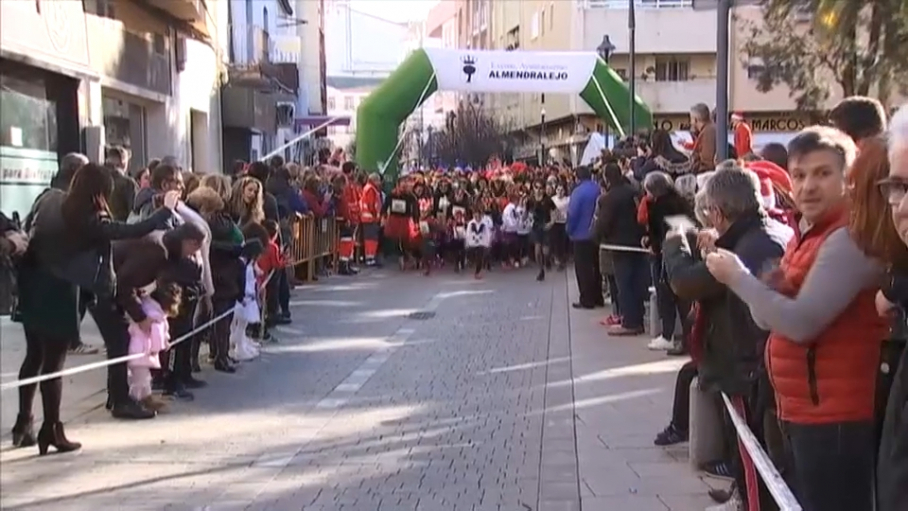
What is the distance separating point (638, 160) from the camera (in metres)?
14.4

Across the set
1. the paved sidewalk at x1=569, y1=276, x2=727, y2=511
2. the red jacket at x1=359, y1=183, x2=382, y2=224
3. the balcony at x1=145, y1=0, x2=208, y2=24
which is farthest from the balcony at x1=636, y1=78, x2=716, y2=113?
the paved sidewalk at x1=569, y1=276, x2=727, y2=511

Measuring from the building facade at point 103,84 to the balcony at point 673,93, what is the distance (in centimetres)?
2996

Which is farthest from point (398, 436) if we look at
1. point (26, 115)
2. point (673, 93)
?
point (673, 93)

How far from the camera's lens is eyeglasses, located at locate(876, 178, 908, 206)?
3037mm

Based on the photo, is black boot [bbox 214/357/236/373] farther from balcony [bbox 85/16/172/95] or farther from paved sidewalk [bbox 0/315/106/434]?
balcony [bbox 85/16/172/95]

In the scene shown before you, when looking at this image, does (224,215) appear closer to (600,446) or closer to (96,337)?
(96,337)

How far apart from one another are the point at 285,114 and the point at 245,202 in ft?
85.0

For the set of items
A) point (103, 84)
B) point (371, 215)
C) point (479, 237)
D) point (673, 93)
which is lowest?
point (479, 237)

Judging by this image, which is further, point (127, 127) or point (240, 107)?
point (240, 107)

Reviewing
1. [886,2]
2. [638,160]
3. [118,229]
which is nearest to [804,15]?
[886,2]

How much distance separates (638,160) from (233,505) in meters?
9.35

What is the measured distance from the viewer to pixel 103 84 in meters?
15.7

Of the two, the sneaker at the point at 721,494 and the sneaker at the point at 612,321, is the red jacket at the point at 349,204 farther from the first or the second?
the sneaker at the point at 721,494

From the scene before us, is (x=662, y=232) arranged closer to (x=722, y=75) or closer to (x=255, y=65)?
(x=722, y=75)
